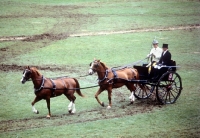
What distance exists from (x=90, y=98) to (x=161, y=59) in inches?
129

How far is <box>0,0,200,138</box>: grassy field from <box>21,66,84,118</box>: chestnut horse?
69 centimetres

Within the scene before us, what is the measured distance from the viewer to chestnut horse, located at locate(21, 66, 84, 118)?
15094 mm

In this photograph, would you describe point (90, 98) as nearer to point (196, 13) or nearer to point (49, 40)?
point (49, 40)

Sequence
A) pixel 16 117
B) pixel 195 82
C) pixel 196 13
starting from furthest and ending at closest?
pixel 196 13 → pixel 195 82 → pixel 16 117

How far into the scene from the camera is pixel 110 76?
16.5 meters

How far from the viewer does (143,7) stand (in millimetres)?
39000

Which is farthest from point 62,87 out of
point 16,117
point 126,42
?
point 126,42

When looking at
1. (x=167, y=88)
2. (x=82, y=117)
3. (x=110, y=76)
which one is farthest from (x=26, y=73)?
(x=167, y=88)

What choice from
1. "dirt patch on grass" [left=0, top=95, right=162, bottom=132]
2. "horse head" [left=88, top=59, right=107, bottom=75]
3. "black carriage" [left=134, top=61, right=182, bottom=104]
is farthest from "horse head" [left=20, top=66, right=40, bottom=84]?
"black carriage" [left=134, top=61, right=182, bottom=104]

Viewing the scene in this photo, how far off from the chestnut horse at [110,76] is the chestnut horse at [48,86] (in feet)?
3.01

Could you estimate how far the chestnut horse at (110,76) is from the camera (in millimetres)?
16234

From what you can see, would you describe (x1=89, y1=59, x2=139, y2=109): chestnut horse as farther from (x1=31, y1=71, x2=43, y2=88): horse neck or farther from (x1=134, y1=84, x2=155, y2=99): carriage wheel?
(x1=31, y1=71, x2=43, y2=88): horse neck

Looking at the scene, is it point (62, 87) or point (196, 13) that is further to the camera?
point (196, 13)

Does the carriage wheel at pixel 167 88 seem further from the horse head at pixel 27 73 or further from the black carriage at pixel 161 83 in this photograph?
the horse head at pixel 27 73
